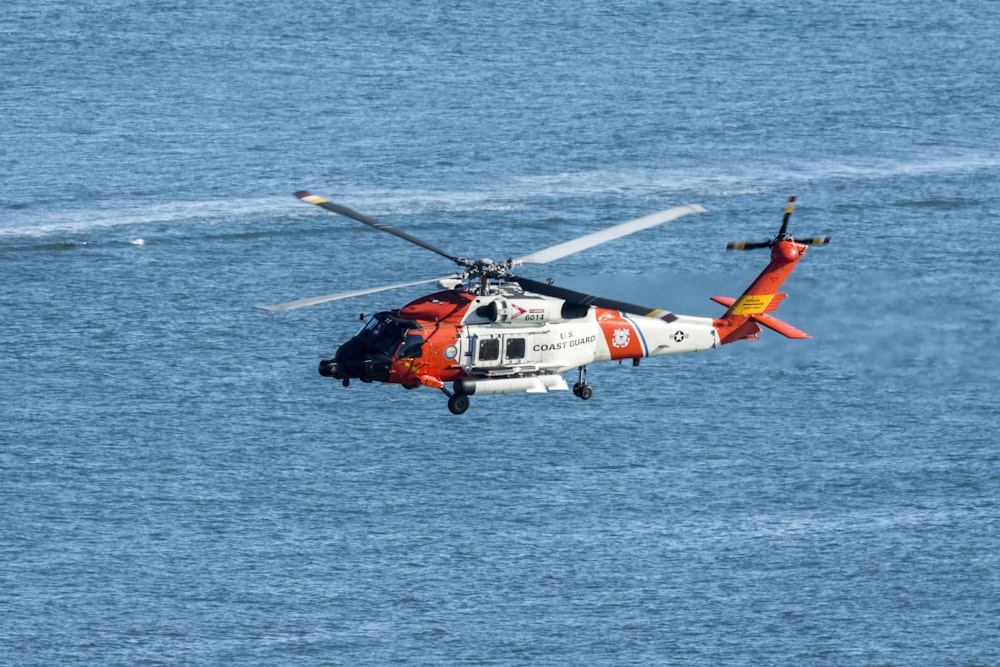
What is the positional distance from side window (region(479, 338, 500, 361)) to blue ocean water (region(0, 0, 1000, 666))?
115 feet

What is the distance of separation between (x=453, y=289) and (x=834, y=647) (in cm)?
6742

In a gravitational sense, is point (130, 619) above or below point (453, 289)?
below

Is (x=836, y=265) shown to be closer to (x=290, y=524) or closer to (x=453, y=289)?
(x=290, y=524)

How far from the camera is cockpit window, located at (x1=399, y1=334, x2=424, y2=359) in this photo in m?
93.8

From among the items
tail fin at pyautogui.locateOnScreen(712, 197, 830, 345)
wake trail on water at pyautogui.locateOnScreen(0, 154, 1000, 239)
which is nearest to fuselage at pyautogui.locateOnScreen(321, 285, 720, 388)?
tail fin at pyautogui.locateOnScreen(712, 197, 830, 345)

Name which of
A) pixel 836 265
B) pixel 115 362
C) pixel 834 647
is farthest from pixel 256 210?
pixel 834 647

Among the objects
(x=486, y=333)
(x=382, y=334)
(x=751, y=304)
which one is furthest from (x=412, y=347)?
(x=751, y=304)

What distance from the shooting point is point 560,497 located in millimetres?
160375

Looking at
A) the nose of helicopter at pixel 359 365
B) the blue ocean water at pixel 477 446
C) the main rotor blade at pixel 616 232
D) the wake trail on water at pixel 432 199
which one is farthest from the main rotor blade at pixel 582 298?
the wake trail on water at pixel 432 199

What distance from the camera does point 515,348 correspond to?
3789 inches

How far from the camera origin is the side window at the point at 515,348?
315ft

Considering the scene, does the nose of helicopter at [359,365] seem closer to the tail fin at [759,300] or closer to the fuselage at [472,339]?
the fuselage at [472,339]

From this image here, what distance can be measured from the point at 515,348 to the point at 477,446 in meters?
71.3

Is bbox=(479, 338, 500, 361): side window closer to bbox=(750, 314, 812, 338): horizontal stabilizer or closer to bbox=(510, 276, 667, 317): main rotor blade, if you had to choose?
bbox=(510, 276, 667, 317): main rotor blade
